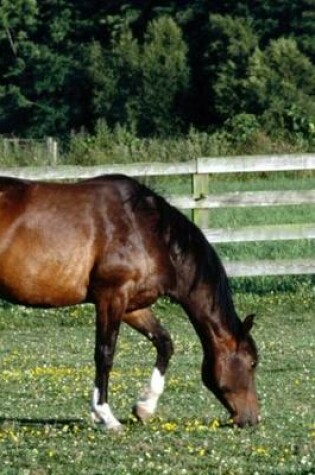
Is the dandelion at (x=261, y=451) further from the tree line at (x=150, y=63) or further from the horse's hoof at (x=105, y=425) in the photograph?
the tree line at (x=150, y=63)

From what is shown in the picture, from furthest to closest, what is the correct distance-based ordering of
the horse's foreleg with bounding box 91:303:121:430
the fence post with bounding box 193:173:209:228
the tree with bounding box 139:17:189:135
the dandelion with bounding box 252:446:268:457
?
1. the tree with bounding box 139:17:189:135
2. the fence post with bounding box 193:173:209:228
3. the horse's foreleg with bounding box 91:303:121:430
4. the dandelion with bounding box 252:446:268:457

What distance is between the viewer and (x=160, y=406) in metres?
10.7

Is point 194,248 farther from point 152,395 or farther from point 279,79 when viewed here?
point 279,79

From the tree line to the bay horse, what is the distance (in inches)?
1701

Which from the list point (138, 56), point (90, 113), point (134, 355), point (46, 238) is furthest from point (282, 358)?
point (90, 113)

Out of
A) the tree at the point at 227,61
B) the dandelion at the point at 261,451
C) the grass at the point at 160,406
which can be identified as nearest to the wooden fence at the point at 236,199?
the grass at the point at 160,406

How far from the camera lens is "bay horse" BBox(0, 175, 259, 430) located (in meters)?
9.62

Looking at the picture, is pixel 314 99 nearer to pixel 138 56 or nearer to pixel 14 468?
pixel 138 56

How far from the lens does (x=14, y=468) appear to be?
8.09m

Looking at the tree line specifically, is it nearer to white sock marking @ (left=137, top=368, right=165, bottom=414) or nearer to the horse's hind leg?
the horse's hind leg

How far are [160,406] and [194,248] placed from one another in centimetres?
141

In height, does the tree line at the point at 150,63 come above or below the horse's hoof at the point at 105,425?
below

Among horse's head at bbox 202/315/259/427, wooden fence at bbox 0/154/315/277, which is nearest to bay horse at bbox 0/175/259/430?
horse's head at bbox 202/315/259/427

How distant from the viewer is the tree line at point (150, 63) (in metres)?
Result: 56.8
